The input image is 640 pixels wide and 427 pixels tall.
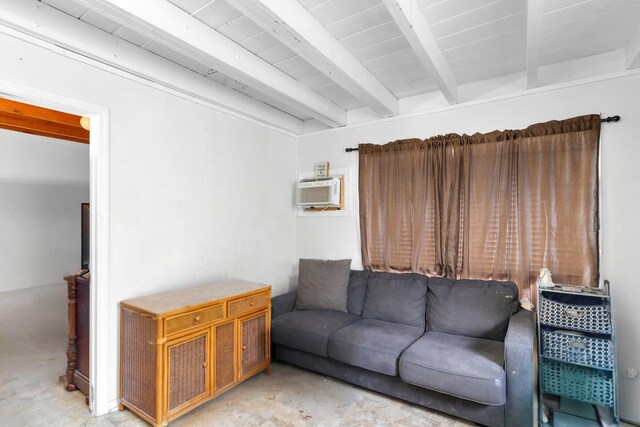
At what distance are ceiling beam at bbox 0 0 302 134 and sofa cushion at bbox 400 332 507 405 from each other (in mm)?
2572

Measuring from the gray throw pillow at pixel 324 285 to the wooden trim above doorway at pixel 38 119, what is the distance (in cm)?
284

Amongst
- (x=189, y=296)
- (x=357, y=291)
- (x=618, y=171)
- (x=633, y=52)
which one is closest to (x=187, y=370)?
(x=189, y=296)

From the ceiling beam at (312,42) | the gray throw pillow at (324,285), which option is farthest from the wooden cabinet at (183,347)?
the ceiling beam at (312,42)

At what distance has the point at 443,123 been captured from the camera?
299 cm

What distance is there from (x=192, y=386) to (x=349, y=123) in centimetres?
278

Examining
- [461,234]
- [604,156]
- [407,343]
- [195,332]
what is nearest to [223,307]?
[195,332]

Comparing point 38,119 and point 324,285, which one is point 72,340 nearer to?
point 324,285

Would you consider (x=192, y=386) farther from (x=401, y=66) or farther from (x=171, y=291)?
(x=401, y=66)

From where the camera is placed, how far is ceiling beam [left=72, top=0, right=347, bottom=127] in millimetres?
1673

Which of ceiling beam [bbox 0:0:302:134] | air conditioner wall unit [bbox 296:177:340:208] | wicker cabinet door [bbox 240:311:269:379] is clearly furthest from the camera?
air conditioner wall unit [bbox 296:177:340:208]

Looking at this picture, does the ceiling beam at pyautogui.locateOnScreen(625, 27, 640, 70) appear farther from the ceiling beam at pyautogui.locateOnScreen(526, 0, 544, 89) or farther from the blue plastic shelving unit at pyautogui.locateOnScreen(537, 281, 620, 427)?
the blue plastic shelving unit at pyautogui.locateOnScreen(537, 281, 620, 427)

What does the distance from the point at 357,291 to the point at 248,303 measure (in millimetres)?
1072

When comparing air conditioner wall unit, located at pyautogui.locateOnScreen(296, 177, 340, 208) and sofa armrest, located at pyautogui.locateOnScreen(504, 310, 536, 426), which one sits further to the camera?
air conditioner wall unit, located at pyautogui.locateOnScreen(296, 177, 340, 208)

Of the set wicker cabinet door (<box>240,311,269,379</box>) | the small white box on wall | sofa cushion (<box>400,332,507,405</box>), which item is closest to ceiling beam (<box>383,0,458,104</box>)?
the small white box on wall
